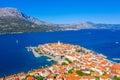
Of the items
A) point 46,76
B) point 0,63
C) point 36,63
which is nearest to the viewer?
point 46,76

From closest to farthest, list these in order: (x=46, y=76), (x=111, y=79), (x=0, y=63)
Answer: (x=111, y=79)
(x=46, y=76)
(x=0, y=63)

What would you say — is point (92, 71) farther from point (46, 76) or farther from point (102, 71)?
point (46, 76)

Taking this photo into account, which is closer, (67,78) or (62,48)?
(67,78)

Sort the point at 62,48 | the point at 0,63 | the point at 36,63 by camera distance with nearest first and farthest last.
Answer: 1. the point at 36,63
2. the point at 0,63
3. the point at 62,48

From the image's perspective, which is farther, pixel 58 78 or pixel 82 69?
pixel 82 69

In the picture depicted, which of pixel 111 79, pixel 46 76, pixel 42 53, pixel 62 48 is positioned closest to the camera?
pixel 111 79

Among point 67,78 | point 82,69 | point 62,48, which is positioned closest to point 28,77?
point 67,78

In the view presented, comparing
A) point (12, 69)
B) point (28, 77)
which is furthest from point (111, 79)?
point (12, 69)

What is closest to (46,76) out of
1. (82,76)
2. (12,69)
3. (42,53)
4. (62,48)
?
(82,76)

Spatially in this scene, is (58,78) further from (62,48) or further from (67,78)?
(62,48)
